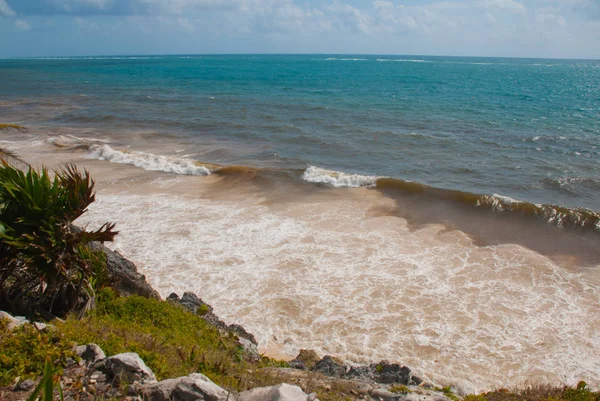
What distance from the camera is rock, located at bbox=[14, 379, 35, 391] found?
5.50 m

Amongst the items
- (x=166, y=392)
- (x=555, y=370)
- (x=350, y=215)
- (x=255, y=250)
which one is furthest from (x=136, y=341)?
(x=350, y=215)

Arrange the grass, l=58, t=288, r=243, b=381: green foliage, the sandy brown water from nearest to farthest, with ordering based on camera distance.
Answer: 1. the grass
2. l=58, t=288, r=243, b=381: green foliage
3. the sandy brown water

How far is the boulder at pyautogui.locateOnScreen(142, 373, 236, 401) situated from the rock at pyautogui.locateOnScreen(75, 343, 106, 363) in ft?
3.28

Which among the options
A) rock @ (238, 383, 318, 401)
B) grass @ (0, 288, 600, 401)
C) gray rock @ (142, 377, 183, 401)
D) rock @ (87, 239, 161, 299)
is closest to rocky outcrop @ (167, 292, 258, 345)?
grass @ (0, 288, 600, 401)

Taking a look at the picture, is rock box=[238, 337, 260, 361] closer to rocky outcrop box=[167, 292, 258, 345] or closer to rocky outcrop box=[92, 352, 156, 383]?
rocky outcrop box=[167, 292, 258, 345]

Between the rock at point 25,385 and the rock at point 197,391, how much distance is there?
1803 millimetres

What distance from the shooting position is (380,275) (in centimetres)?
1334

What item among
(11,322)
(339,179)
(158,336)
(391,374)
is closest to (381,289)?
(391,374)

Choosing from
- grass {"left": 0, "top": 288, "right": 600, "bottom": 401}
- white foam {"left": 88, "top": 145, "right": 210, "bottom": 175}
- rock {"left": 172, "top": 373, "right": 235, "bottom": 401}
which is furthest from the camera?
white foam {"left": 88, "top": 145, "right": 210, "bottom": 175}

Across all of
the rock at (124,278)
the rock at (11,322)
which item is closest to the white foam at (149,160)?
the rock at (124,278)

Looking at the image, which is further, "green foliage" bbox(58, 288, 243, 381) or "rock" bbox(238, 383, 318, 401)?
"green foliage" bbox(58, 288, 243, 381)

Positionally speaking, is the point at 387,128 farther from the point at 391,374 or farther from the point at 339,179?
the point at 391,374

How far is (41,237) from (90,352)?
99.8 inches

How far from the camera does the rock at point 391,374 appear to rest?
328 inches
